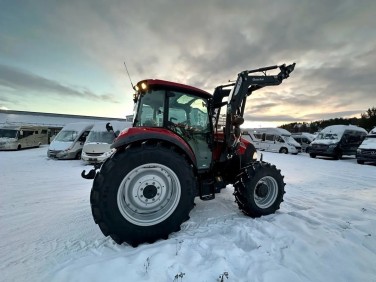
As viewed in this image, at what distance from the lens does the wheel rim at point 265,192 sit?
13.2ft

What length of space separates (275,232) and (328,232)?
0.80m

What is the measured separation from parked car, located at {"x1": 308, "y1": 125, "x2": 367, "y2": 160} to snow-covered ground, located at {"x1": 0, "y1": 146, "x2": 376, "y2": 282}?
13385 mm

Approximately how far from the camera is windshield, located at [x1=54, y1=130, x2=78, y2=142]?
1454 centimetres

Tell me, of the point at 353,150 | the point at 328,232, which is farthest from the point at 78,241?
the point at 353,150

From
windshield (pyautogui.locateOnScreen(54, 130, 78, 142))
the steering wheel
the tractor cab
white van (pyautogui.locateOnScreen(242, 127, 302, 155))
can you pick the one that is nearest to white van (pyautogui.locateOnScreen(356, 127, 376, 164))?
white van (pyautogui.locateOnScreen(242, 127, 302, 155))

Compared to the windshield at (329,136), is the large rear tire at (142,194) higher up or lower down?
lower down

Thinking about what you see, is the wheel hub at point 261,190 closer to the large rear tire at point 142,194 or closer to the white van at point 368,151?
the large rear tire at point 142,194

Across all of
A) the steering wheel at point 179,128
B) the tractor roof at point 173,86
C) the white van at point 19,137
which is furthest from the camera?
the white van at point 19,137

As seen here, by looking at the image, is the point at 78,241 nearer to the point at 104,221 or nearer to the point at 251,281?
the point at 104,221

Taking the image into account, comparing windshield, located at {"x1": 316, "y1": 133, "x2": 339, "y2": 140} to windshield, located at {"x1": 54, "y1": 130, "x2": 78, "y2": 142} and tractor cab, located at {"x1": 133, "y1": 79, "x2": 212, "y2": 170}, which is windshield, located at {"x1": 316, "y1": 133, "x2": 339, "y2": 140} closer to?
tractor cab, located at {"x1": 133, "y1": 79, "x2": 212, "y2": 170}

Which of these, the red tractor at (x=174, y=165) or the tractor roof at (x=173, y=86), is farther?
the tractor roof at (x=173, y=86)

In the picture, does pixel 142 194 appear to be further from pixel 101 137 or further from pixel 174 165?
pixel 101 137

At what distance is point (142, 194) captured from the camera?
3121 millimetres

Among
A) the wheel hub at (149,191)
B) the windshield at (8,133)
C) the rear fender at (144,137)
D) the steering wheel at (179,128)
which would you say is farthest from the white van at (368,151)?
the windshield at (8,133)
